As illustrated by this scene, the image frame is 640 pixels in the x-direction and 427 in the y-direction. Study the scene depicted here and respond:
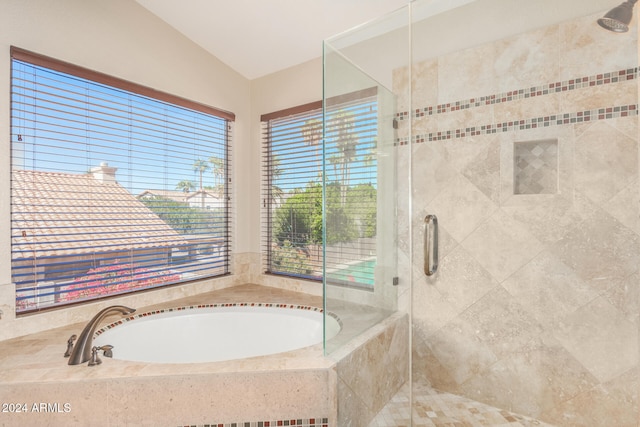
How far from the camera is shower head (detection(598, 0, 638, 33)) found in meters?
1.42

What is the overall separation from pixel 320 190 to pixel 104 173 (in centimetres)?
149

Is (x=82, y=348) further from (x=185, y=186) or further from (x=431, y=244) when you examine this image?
(x=431, y=244)

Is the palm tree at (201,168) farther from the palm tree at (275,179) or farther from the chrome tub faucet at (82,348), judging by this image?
the chrome tub faucet at (82,348)

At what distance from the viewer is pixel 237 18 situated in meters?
2.46

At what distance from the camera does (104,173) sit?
2.25 m

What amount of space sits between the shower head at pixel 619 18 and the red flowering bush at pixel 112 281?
290cm

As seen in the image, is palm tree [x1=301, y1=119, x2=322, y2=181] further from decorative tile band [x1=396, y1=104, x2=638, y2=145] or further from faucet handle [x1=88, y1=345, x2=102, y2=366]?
faucet handle [x1=88, y1=345, x2=102, y2=366]

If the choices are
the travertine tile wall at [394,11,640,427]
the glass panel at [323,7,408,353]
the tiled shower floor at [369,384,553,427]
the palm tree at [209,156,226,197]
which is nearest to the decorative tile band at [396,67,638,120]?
the travertine tile wall at [394,11,640,427]

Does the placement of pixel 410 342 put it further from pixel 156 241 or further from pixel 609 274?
pixel 156 241

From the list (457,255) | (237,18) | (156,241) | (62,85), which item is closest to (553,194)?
(457,255)

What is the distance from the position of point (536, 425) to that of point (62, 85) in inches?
Answer: 121

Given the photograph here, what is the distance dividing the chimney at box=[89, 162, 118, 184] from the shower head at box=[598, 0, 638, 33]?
2728mm

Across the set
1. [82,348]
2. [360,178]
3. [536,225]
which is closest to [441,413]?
[536,225]

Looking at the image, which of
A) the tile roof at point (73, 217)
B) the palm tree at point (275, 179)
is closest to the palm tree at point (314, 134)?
the palm tree at point (275, 179)
